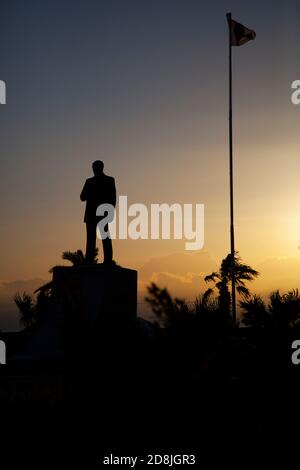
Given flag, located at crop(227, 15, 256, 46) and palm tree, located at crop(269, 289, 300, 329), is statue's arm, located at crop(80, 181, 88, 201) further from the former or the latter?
flag, located at crop(227, 15, 256, 46)

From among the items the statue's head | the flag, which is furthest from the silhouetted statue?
the flag

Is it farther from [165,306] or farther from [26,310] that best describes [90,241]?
[165,306]

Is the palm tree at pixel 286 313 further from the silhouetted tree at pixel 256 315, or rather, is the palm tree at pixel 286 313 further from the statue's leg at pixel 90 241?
the statue's leg at pixel 90 241

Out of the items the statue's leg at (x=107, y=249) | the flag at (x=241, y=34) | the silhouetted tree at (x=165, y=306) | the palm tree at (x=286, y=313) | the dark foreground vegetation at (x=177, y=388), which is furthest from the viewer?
the flag at (x=241, y=34)

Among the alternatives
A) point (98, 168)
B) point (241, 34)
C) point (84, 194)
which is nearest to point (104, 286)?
point (84, 194)

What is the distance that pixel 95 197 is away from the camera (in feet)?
39.4

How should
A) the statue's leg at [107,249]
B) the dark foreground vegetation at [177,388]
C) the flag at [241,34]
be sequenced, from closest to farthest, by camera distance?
the dark foreground vegetation at [177,388] → the statue's leg at [107,249] → the flag at [241,34]

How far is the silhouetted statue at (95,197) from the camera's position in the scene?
12.0 metres

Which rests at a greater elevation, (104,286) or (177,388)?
(104,286)

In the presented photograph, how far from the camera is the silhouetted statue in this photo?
12000 mm

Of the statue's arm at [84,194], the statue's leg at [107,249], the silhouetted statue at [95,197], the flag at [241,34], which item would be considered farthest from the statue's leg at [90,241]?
the flag at [241,34]

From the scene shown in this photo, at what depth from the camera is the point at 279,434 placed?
1.93m

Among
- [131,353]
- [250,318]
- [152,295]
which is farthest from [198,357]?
[250,318]
